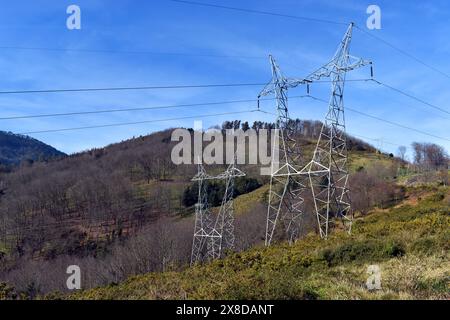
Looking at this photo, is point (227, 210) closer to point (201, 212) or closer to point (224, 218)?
point (224, 218)

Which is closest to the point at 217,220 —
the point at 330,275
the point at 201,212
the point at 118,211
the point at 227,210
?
the point at 201,212

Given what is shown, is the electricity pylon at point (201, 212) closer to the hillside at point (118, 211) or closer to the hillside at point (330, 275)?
the hillside at point (118, 211)

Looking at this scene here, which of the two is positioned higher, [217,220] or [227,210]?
[227,210]

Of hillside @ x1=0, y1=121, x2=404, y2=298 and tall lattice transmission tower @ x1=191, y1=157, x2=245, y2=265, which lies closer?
tall lattice transmission tower @ x1=191, y1=157, x2=245, y2=265

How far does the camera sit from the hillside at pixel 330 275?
25.7 feet

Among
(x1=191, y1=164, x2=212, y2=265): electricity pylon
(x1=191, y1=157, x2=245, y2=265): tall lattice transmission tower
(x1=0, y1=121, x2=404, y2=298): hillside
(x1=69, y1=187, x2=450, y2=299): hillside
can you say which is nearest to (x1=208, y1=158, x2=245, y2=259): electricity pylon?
(x1=191, y1=157, x2=245, y2=265): tall lattice transmission tower

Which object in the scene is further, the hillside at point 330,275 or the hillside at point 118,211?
the hillside at point 118,211

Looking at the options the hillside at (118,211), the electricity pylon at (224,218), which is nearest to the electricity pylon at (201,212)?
the electricity pylon at (224,218)

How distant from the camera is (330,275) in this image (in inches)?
436

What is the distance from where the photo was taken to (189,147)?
114250mm

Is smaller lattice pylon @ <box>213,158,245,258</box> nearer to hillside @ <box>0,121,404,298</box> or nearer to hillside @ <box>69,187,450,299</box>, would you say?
hillside @ <box>0,121,404,298</box>

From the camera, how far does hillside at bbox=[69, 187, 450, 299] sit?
7.84 m

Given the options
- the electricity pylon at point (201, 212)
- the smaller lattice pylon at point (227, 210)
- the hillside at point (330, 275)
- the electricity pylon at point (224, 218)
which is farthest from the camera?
the electricity pylon at point (201, 212)
